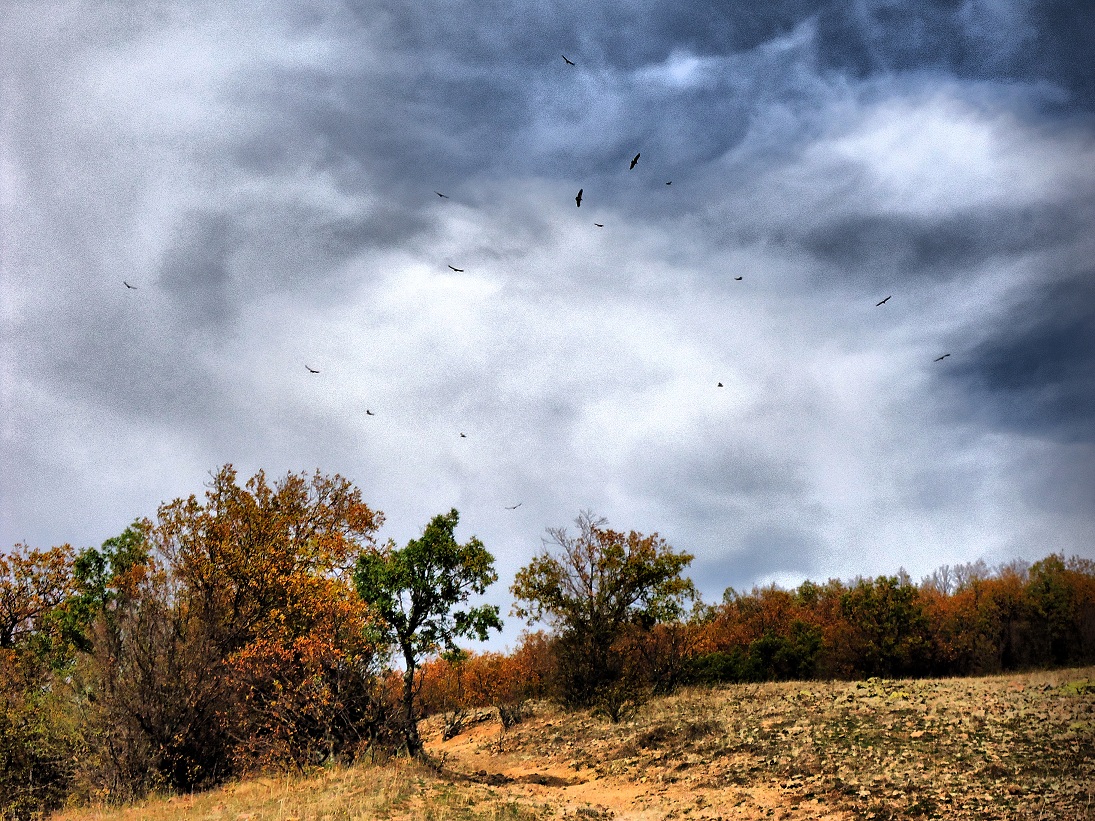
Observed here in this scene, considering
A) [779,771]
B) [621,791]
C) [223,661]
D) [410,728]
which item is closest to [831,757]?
[779,771]

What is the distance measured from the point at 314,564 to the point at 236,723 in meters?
5.54

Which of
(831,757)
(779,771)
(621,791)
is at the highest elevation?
(831,757)

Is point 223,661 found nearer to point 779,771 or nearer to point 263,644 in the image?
point 263,644

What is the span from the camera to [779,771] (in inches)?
717

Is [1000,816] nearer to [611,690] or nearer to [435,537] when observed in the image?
[435,537]

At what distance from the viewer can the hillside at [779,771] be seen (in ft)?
47.9

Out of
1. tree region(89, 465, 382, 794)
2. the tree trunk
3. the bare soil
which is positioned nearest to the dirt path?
the bare soil

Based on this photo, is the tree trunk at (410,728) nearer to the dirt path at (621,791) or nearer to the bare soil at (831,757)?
the dirt path at (621,791)

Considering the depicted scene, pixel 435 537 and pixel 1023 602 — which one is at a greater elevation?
pixel 435 537

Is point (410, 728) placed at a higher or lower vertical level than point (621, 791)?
higher

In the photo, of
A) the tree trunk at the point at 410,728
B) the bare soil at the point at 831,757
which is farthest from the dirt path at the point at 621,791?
the tree trunk at the point at 410,728

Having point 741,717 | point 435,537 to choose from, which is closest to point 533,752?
point 741,717

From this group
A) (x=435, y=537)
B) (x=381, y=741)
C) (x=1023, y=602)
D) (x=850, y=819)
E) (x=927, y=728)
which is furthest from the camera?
(x=1023, y=602)

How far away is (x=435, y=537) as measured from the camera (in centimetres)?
2405
